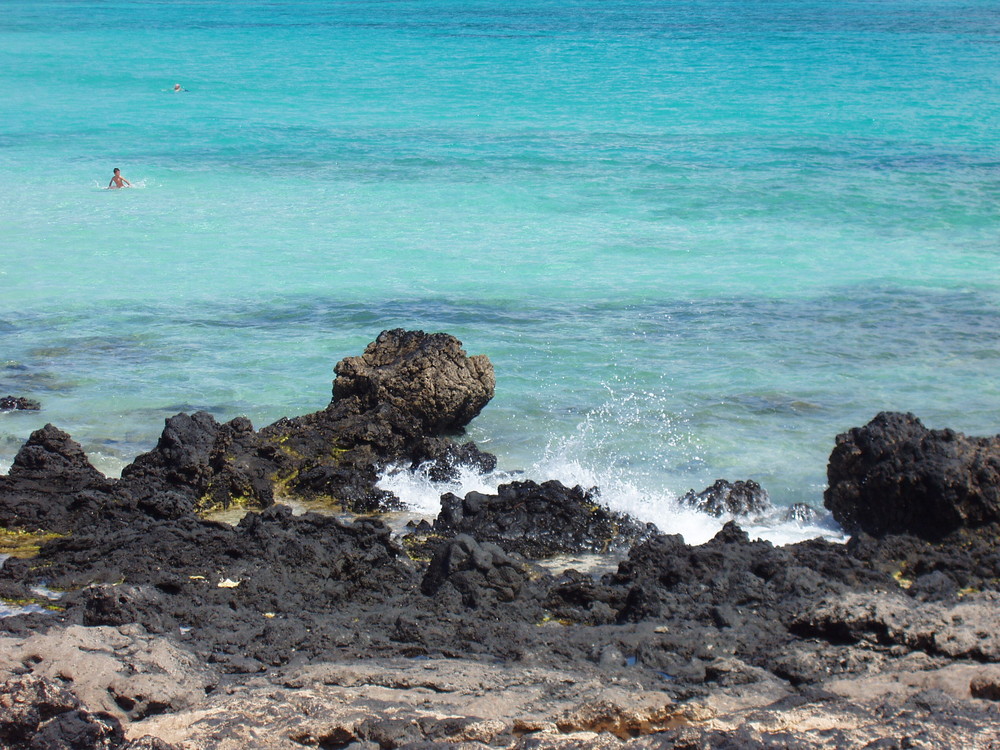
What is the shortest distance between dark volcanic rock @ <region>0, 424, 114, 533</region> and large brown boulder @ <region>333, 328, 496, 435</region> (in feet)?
7.91

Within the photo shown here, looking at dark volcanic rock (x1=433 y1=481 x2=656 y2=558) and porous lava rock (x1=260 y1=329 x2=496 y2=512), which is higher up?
porous lava rock (x1=260 y1=329 x2=496 y2=512)

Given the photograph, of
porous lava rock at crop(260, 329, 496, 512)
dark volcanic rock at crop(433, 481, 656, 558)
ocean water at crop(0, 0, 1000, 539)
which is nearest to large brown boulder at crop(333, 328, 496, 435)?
porous lava rock at crop(260, 329, 496, 512)

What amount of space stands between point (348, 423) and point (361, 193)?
1494 centimetres

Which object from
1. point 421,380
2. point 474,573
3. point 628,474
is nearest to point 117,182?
point 421,380

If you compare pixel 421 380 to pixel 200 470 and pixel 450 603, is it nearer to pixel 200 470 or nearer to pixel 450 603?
pixel 200 470

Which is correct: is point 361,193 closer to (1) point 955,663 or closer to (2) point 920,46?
(1) point 955,663

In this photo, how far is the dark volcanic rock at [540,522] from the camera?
27.2ft

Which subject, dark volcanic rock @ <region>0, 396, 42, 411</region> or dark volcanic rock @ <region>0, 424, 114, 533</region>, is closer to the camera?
dark volcanic rock @ <region>0, 424, 114, 533</region>

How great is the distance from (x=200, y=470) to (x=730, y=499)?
13.9 ft

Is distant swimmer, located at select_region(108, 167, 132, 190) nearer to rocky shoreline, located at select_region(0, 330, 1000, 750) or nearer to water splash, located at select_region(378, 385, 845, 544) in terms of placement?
water splash, located at select_region(378, 385, 845, 544)

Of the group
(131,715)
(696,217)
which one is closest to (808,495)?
(131,715)

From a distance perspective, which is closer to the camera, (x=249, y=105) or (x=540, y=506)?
(x=540, y=506)

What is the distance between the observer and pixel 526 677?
214 inches

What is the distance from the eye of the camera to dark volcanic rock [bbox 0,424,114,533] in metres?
8.43
